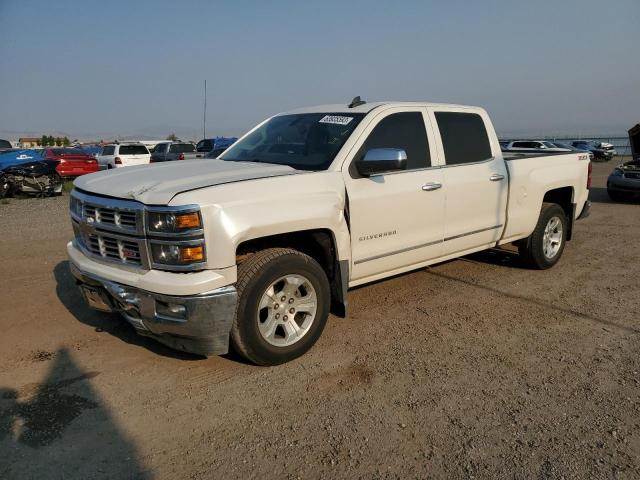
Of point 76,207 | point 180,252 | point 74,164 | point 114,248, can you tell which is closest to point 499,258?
point 180,252

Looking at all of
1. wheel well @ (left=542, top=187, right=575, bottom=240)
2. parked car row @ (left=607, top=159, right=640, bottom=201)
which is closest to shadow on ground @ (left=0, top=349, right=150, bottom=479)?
wheel well @ (left=542, top=187, right=575, bottom=240)

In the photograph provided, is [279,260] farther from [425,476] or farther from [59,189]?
[59,189]

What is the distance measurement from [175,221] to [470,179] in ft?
10.1

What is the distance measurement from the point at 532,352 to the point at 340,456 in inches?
78.1

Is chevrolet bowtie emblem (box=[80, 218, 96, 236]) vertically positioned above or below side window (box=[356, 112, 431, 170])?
below

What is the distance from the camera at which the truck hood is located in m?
3.20

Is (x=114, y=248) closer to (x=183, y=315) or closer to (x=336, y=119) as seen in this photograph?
(x=183, y=315)

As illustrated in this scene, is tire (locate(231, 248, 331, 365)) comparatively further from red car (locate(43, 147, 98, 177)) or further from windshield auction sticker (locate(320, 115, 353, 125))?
red car (locate(43, 147, 98, 177))

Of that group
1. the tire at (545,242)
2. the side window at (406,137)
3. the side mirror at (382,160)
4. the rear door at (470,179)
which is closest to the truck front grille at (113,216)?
the side mirror at (382,160)

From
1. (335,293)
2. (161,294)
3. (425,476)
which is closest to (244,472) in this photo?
(425,476)

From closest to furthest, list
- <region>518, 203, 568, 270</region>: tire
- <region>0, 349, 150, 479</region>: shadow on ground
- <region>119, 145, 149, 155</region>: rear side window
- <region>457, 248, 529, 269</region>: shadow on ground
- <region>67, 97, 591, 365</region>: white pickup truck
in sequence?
1. <region>0, 349, 150, 479</region>: shadow on ground
2. <region>67, 97, 591, 365</region>: white pickup truck
3. <region>518, 203, 568, 270</region>: tire
4. <region>457, 248, 529, 269</region>: shadow on ground
5. <region>119, 145, 149, 155</region>: rear side window

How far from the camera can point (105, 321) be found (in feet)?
14.5

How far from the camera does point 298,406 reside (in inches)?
123

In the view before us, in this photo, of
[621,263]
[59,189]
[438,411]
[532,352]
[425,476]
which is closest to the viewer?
[425,476]
